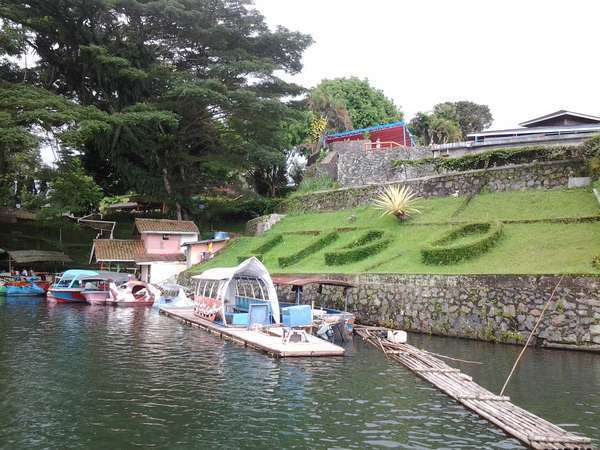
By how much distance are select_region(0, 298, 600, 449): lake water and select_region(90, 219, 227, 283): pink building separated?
2579cm

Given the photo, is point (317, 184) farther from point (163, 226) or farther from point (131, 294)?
point (131, 294)

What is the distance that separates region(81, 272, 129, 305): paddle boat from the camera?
43.3 meters

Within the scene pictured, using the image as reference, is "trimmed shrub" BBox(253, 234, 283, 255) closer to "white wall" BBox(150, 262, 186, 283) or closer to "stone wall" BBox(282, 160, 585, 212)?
"stone wall" BBox(282, 160, 585, 212)

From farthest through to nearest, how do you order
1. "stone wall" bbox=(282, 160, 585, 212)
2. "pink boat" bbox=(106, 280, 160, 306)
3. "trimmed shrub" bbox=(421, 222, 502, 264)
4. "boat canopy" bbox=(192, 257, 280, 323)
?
"pink boat" bbox=(106, 280, 160, 306) → "stone wall" bbox=(282, 160, 585, 212) → "trimmed shrub" bbox=(421, 222, 502, 264) → "boat canopy" bbox=(192, 257, 280, 323)

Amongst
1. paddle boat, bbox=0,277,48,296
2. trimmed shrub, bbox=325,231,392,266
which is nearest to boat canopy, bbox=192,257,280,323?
trimmed shrub, bbox=325,231,392,266

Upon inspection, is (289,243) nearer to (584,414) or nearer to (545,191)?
(545,191)

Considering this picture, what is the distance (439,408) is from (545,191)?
25.4 metres

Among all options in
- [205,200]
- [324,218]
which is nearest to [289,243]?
[324,218]

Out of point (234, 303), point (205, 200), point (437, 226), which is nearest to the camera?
point (234, 303)

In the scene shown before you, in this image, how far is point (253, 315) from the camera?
2827 cm

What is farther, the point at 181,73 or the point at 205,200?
the point at 205,200

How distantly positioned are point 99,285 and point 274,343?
1059 inches

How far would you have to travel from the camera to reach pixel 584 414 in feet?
46.8

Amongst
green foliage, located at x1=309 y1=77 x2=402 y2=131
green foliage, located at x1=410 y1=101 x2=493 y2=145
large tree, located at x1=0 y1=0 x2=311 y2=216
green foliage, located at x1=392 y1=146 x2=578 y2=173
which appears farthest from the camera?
green foliage, located at x1=410 y1=101 x2=493 y2=145
